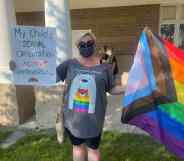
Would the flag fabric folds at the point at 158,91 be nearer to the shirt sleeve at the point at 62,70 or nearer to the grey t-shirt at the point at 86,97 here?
the grey t-shirt at the point at 86,97

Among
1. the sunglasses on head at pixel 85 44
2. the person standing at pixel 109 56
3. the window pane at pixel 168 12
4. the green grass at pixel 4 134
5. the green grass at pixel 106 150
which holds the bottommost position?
A: the green grass at pixel 4 134

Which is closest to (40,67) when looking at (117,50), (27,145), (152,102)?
(27,145)

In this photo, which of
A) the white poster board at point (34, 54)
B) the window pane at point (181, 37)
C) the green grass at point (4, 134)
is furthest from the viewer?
the window pane at point (181, 37)

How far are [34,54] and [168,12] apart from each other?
25.8 ft

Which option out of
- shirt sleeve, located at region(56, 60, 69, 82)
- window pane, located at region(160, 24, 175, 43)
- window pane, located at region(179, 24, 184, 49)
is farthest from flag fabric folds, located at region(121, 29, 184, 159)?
window pane, located at region(179, 24, 184, 49)

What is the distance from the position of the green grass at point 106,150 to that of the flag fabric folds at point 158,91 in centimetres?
119

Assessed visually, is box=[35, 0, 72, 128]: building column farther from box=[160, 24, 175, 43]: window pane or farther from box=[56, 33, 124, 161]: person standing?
box=[160, 24, 175, 43]: window pane

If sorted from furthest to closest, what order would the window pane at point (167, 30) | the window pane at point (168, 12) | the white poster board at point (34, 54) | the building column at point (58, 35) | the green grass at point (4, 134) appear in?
the window pane at point (167, 30)
the window pane at point (168, 12)
the green grass at point (4, 134)
the building column at point (58, 35)
the white poster board at point (34, 54)

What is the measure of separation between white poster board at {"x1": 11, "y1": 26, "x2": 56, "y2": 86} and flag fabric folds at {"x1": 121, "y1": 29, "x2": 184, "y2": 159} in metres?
1.44

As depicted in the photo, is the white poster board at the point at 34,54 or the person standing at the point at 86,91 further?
the white poster board at the point at 34,54

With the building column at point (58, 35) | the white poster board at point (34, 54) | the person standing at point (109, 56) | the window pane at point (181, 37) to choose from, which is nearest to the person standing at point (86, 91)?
the white poster board at point (34, 54)

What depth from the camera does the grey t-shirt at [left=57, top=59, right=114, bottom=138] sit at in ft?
13.0

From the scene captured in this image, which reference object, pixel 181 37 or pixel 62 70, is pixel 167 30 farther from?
pixel 62 70

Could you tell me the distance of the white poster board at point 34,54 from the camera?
5.23 meters
